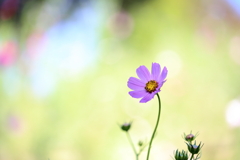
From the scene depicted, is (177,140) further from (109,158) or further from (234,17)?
(234,17)

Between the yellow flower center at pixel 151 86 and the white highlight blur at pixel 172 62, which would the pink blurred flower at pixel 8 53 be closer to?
the white highlight blur at pixel 172 62

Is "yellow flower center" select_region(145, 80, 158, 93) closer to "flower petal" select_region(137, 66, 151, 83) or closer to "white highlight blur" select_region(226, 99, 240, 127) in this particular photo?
"flower petal" select_region(137, 66, 151, 83)

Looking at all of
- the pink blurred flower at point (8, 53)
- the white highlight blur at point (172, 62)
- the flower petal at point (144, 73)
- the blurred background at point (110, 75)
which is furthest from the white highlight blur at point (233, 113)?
the pink blurred flower at point (8, 53)

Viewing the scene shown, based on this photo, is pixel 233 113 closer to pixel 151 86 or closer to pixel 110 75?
pixel 110 75

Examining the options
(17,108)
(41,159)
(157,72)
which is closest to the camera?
(157,72)

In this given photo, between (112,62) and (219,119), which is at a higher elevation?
(112,62)

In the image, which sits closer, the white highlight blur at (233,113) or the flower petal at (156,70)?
the flower petal at (156,70)

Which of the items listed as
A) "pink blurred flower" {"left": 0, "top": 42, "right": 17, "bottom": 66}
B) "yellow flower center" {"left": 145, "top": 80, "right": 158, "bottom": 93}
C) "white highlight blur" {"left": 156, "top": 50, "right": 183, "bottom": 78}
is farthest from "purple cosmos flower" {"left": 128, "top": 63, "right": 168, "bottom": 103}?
"pink blurred flower" {"left": 0, "top": 42, "right": 17, "bottom": 66}

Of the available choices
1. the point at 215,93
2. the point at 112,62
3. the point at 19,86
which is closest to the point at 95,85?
the point at 112,62
